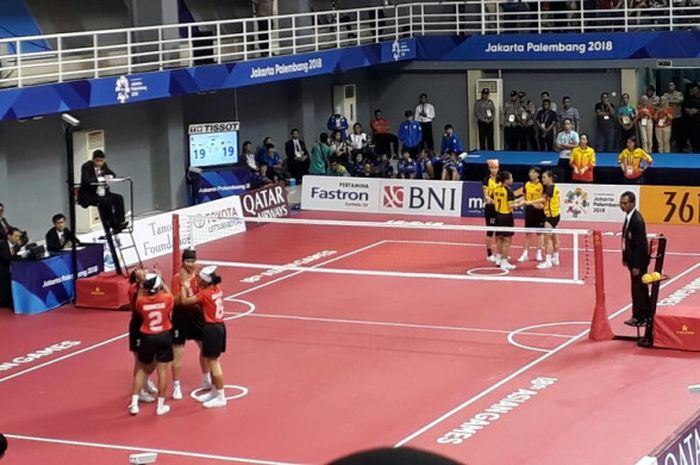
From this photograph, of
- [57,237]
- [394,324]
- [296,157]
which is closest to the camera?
[394,324]

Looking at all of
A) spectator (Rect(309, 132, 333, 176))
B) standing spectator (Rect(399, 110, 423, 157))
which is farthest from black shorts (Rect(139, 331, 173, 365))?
standing spectator (Rect(399, 110, 423, 157))

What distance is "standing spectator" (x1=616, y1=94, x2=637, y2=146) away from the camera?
37.1 meters

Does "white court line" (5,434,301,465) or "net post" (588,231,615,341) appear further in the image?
"net post" (588,231,615,341)

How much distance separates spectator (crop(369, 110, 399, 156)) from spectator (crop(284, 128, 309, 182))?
384 centimetres

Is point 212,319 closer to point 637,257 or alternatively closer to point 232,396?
point 232,396

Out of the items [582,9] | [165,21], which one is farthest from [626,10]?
[165,21]

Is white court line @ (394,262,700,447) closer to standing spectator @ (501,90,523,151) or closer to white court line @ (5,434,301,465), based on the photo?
white court line @ (5,434,301,465)

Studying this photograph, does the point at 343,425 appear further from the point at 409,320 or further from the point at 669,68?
the point at 669,68

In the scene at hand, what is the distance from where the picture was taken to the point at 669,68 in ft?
126

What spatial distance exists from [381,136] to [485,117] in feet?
10.8

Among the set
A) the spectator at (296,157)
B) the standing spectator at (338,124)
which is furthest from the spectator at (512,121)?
the spectator at (296,157)

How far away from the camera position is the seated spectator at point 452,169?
114 feet

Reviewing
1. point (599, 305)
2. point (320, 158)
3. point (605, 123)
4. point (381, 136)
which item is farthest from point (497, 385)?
point (381, 136)

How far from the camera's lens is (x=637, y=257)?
62.7ft
